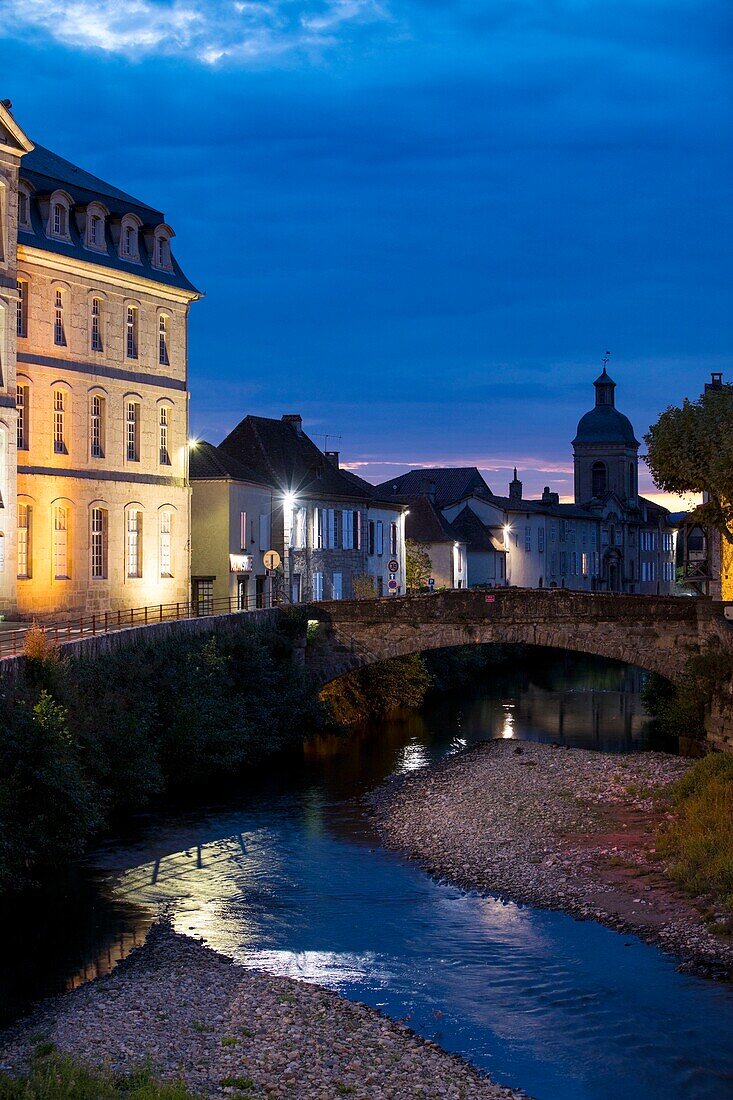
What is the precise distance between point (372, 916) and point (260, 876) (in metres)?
3.39

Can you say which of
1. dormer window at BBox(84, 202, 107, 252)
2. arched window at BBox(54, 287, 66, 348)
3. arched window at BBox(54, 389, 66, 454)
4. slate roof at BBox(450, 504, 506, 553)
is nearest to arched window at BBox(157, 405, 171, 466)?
arched window at BBox(54, 389, 66, 454)

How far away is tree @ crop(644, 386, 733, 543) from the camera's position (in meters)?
38.6

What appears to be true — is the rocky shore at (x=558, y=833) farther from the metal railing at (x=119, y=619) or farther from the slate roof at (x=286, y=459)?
the slate roof at (x=286, y=459)

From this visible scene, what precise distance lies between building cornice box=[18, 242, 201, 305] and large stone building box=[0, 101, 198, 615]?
50 mm

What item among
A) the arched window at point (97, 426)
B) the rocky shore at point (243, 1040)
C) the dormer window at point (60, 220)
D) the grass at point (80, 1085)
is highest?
the dormer window at point (60, 220)

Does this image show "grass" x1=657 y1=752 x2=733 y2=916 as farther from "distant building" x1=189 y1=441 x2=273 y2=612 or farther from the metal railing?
"distant building" x1=189 y1=441 x2=273 y2=612

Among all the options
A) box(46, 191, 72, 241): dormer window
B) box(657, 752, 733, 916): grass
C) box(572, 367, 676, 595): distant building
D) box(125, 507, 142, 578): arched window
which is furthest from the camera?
box(572, 367, 676, 595): distant building

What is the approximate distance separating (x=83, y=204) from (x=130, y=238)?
2824 millimetres

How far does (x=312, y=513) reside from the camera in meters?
60.4

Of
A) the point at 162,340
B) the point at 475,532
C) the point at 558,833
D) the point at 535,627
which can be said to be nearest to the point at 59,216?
the point at 162,340

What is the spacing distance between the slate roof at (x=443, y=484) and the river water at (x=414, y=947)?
191ft

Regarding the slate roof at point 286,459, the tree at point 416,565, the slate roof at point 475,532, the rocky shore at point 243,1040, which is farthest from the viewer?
the slate roof at point 475,532

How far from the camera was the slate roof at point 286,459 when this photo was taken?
60.0 meters

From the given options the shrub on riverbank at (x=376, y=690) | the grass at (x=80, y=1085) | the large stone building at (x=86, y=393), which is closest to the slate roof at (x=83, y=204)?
the large stone building at (x=86, y=393)
